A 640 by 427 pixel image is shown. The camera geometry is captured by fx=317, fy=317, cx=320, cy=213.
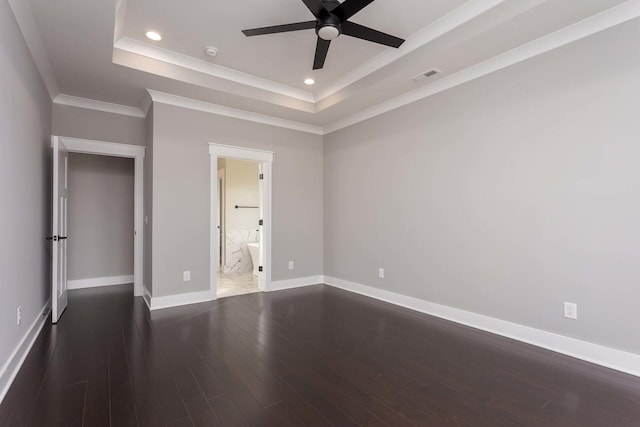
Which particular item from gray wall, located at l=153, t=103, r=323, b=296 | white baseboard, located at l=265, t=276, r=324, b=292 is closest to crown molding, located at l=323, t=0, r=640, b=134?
gray wall, located at l=153, t=103, r=323, b=296

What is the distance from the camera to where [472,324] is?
3.31 m

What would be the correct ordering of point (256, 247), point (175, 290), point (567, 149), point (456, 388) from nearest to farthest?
point (456, 388) → point (567, 149) → point (175, 290) → point (256, 247)

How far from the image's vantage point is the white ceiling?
8.18 feet

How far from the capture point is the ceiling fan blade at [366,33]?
7.87 ft

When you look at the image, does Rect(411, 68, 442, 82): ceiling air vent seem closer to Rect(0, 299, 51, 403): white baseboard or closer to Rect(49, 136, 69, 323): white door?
Rect(49, 136, 69, 323): white door

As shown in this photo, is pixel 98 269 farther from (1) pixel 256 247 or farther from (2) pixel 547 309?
(2) pixel 547 309

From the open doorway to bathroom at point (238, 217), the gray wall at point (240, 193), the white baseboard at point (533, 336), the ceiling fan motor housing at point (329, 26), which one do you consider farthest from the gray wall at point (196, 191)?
the ceiling fan motor housing at point (329, 26)

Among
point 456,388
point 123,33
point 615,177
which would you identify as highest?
point 123,33

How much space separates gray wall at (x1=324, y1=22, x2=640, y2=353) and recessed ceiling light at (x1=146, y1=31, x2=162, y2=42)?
9.10ft

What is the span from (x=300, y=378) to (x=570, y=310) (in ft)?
7.51

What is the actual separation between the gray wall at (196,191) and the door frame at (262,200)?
0.22 ft

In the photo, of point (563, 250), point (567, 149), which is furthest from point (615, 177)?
point (563, 250)

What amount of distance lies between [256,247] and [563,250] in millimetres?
4577

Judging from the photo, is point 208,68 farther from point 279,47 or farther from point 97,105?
point 97,105
